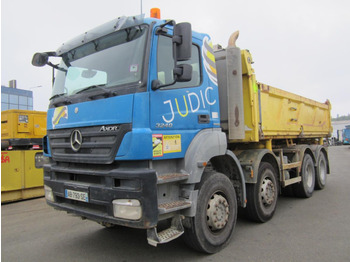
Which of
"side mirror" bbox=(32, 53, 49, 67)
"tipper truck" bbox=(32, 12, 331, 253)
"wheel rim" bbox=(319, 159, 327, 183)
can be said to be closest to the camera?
"tipper truck" bbox=(32, 12, 331, 253)

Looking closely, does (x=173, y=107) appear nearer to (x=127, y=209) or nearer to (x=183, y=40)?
(x=183, y=40)

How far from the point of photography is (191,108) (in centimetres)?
339

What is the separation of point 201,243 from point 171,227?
44 cm

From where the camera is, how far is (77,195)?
314cm

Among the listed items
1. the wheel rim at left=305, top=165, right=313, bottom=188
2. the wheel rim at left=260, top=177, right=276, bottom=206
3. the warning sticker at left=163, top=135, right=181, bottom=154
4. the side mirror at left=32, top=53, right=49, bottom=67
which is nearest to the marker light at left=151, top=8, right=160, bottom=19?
the warning sticker at left=163, top=135, right=181, bottom=154

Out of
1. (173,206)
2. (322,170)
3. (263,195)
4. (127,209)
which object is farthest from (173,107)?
(322,170)

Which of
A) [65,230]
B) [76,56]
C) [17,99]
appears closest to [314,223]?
[65,230]

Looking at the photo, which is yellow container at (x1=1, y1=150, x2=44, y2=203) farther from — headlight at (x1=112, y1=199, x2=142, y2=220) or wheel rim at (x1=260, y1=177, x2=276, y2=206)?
wheel rim at (x1=260, y1=177, x2=276, y2=206)

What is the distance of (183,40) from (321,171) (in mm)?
6725

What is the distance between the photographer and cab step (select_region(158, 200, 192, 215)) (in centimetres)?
281

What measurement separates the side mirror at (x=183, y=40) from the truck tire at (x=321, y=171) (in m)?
6.02

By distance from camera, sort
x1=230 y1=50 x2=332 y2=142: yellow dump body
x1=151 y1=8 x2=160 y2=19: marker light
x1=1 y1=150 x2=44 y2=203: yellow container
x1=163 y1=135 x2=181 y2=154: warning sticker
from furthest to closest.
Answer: x1=1 y1=150 x2=44 y2=203: yellow container
x1=230 y1=50 x2=332 y2=142: yellow dump body
x1=151 y1=8 x2=160 y2=19: marker light
x1=163 y1=135 x2=181 y2=154: warning sticker

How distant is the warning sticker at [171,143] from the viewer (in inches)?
118

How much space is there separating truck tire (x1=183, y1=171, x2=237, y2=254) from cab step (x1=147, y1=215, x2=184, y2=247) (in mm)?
138
